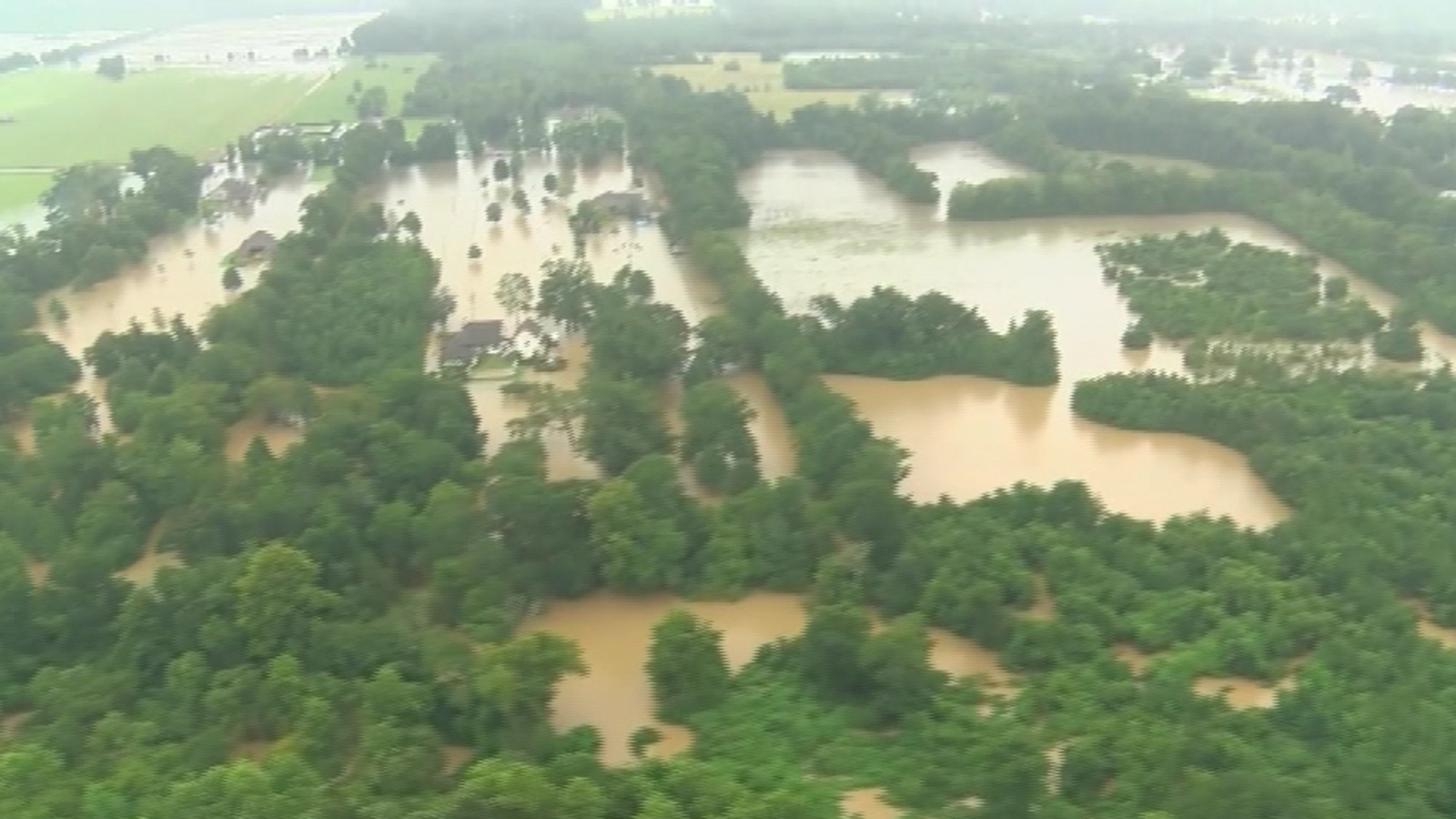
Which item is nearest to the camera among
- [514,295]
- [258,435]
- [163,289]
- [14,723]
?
[14,723]

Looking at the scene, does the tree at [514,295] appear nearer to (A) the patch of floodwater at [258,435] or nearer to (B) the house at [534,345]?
(B) the house at [534,345]

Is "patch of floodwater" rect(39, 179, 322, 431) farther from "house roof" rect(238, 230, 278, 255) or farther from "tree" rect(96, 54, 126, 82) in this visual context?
"tree" rect(96, 54, 126, 82)

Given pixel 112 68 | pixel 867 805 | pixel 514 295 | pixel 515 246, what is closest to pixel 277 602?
pixel 867 805

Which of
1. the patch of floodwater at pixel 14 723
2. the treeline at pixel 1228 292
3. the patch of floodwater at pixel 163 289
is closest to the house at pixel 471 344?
the patch of floodwater at pixel 163 289

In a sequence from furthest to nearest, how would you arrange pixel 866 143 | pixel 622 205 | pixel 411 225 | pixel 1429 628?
pixel 866 143
pixel 622 205
pixel 411 225
pixel 1429 628

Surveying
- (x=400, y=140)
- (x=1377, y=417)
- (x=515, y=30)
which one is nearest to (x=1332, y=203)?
(x=1377, y=417)

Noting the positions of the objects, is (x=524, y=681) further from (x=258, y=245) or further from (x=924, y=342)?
(x=258, y=245)

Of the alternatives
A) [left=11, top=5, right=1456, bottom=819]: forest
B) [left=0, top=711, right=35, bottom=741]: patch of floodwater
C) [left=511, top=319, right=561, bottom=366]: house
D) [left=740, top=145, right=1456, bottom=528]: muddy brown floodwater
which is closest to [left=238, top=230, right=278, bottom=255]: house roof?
[left=11, top=5, right=1456, bottom=819]: forest
